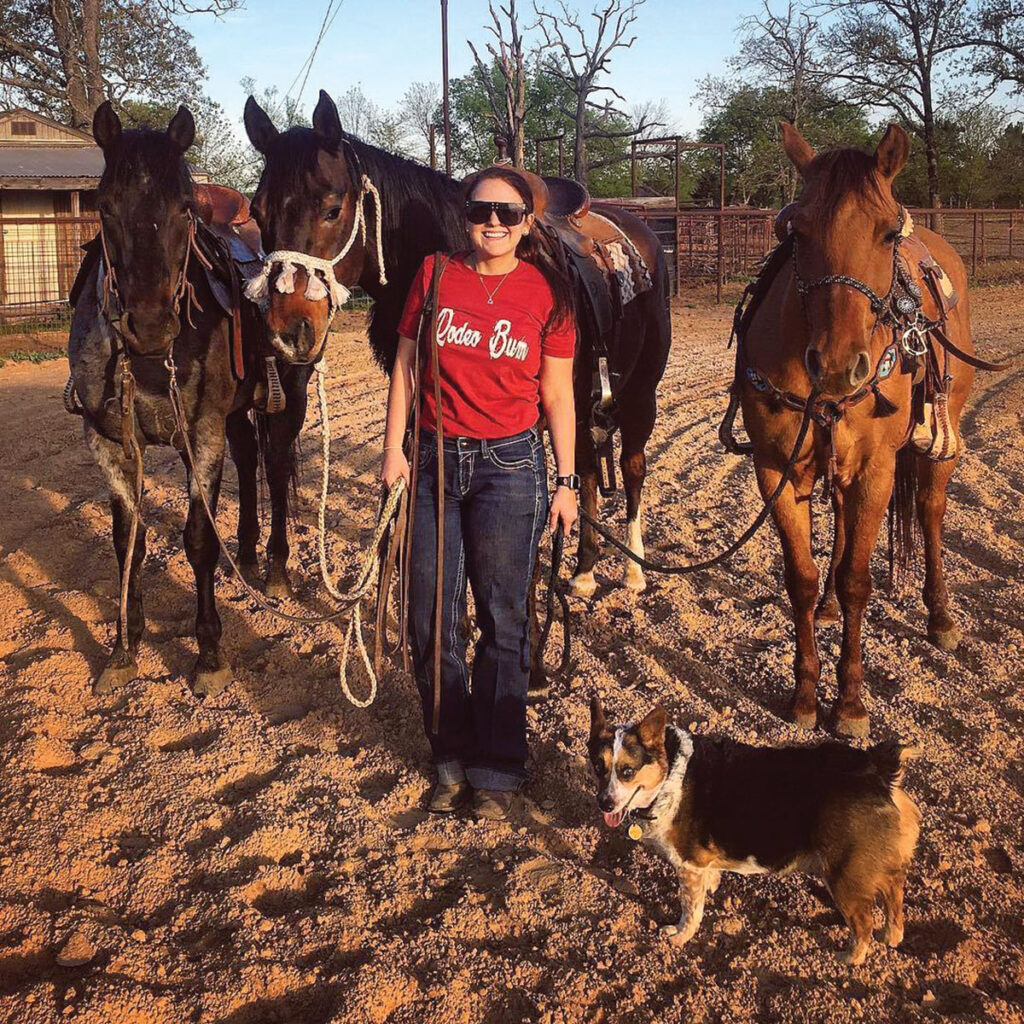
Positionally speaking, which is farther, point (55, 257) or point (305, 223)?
point (55, 257)

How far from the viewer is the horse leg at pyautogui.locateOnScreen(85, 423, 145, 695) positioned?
3.85 metres

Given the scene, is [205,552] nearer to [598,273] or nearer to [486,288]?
[486,288]

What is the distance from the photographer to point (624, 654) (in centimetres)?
409

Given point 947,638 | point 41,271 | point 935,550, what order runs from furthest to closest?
point 41,271 < point 935,550 < point 947,638

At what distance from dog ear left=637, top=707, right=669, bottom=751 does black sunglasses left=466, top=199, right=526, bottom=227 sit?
4.97 feet

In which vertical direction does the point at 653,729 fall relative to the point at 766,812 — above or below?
above

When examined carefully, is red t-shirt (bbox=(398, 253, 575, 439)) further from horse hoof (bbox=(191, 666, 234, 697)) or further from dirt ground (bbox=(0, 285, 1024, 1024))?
horse hoof (bbox=(191, 666, 234, 697))

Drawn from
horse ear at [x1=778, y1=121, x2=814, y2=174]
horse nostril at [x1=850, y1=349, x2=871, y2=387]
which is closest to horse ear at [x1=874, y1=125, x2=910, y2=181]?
horse ear at [x1=778, y1=121, x2=814, y2=174]

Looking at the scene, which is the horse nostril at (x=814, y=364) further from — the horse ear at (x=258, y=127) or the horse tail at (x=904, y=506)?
the horse ear at (x=258, y=127)

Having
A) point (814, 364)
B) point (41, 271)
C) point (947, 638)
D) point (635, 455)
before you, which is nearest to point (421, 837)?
point (814, 364)

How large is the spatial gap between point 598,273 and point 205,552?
2.22 m

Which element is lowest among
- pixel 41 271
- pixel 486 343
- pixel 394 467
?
pixel 394 467

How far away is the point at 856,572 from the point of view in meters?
3.60

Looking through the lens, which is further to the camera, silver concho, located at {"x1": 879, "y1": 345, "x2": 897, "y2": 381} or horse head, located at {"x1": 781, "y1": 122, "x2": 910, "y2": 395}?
silver concho, located at {"x1": 879, "y1": 345, "x2": 897, "y2": 381}
